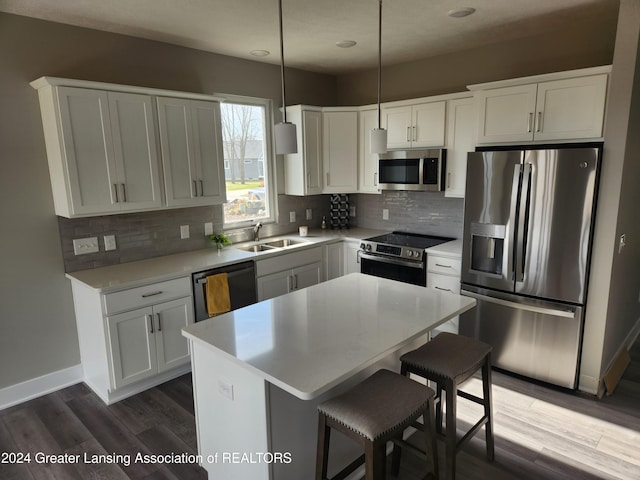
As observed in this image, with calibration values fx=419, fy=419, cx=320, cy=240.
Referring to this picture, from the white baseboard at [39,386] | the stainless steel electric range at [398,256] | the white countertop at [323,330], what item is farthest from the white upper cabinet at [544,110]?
the white baseboard at [39,386]

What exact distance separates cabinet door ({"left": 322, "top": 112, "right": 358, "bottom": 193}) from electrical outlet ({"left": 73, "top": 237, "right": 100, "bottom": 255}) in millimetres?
2324

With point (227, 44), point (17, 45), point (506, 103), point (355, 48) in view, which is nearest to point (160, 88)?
point (227, 44)

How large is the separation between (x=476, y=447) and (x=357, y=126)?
10.5 feet

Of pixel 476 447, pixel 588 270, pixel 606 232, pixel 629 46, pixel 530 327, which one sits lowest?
pixel 476 447

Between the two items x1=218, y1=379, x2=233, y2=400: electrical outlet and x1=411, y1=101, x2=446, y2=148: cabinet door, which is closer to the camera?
x1=218, y1=379, x2=233, y2=400: electrical outlet

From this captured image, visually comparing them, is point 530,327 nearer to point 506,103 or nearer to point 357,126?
point 506,103

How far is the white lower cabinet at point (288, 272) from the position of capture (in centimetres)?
377

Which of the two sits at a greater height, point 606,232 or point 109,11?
point 109,11

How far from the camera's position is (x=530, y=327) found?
314cm

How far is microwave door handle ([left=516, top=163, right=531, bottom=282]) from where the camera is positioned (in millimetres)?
2973

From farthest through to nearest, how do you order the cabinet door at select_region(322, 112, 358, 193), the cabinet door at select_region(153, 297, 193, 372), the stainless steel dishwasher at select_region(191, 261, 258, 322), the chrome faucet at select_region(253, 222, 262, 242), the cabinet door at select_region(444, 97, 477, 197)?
1. the cabinet door at select_region(322, 112, 358, 193)
2. the chrome faucet at select_region(253, 222, 262, 242)
3. the cabinet door at select_region(444, 97, 477, 197)
4. the stainless steel dishwasher at select_region(191, 261, 258, 322)
5. the cabinet door at select_region(153, 297, 193, 372)

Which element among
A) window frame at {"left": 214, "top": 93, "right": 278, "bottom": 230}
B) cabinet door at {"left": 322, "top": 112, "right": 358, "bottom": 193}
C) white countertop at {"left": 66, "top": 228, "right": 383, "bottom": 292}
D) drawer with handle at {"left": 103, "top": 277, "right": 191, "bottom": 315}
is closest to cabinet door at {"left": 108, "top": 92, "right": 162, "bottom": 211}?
white countertop at {"left": 66, "top": 228, "right": 383, "bottom": 292}

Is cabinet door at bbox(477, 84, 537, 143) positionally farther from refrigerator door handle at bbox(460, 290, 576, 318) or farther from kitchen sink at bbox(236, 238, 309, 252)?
kitchen sink at bbox(236, 238, 309, 252)

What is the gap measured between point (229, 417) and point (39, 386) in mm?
2096
